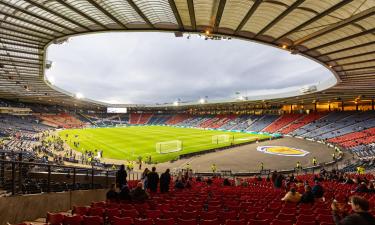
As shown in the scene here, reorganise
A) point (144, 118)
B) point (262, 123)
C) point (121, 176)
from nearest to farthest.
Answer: point (121, 176)
point (262, 123)
point (144, 118)

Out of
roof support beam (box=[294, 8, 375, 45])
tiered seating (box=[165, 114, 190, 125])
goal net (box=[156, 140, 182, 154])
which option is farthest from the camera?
tiered seating (box=[165, 114, 190, 125])

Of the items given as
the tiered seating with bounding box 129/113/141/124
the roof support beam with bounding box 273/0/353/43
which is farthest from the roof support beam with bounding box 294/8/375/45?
the tiered seating with bounding box 129/113/141/124

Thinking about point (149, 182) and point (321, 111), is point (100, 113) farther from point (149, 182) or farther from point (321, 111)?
point (149, 182)

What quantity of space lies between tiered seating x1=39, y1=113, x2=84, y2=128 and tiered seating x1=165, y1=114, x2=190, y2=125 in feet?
123

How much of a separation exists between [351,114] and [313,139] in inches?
526

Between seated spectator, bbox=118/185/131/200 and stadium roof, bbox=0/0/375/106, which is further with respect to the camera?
stadium roof, bbox=0/0/375/106

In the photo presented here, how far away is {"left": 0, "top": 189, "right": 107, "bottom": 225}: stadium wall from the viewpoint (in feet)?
23.2

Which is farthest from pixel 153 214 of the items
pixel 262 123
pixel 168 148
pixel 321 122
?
pixel 262 123

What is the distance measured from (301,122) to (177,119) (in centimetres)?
6390

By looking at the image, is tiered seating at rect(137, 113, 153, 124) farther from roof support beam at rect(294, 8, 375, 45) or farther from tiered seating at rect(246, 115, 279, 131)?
roof support beam at rect(294, 8, 375, 45)

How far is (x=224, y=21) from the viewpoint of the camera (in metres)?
17.8

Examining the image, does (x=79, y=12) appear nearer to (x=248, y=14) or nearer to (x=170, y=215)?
(x=248, y=14)

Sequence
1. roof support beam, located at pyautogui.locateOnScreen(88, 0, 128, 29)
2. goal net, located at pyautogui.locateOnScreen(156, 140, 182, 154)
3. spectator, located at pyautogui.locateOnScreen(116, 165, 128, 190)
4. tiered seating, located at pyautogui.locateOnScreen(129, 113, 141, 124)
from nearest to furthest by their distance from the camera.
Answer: spectator, located at pyautogui.locateOnScreen(116, 165, 128, 190) < roof support beam, located at pyautogui.locateOnScreen(88, 0, 128, 29) < goal net, located at pyautogui.locateOnScreen(156, 140, 182, 154) < tiered seating, located at pyautogui.locateOnScreen(129, 113, 141, 124)

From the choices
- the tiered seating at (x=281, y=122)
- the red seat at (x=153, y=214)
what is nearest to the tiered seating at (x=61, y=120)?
the tiered seating at (x=281, y=122)
